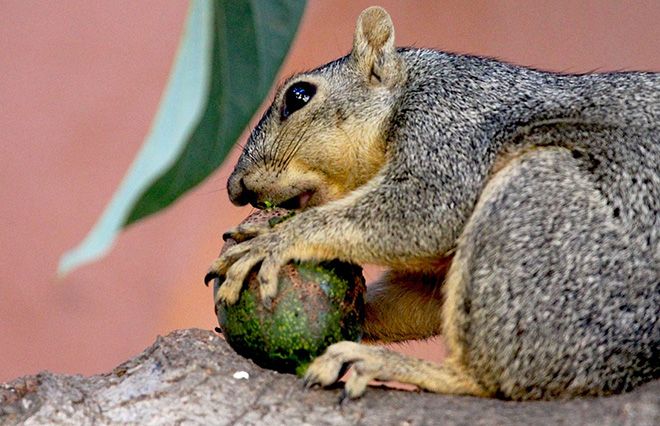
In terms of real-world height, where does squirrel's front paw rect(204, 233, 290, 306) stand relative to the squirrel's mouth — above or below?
below

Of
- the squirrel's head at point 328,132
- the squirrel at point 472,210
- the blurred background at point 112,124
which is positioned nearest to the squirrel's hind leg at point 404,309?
the squirrel at point 472,210

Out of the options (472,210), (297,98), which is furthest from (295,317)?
(297,98)

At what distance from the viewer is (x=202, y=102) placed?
542mm

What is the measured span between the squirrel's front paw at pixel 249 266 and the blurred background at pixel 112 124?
2.01m

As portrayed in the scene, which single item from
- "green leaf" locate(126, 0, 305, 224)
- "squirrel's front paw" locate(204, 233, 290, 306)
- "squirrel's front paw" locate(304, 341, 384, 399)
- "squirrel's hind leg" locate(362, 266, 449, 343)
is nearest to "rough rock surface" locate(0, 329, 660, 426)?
"squirrel's front paw" locate(304, 341, 384, 399)

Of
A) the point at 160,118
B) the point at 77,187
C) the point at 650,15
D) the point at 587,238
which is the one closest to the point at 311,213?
the point at 587,238

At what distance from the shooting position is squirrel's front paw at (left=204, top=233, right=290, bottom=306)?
1.94m

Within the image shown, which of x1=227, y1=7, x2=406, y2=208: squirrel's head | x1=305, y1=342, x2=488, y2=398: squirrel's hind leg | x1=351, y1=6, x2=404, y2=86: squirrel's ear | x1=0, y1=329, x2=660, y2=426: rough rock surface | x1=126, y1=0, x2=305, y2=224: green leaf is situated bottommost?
x1=0, y1=329, x2=660, y2=426: rough rock surface

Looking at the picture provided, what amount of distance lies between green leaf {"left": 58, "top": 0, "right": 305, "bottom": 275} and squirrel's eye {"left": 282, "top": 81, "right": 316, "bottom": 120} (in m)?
1.84

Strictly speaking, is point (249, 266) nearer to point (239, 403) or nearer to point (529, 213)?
point (239, 403)

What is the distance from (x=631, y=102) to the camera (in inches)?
86.2

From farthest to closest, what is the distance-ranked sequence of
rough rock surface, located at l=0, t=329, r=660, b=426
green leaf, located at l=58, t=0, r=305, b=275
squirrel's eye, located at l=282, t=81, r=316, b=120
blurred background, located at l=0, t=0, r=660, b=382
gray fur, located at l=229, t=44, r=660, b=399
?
blurred background, located at l=0, t=0, r=660, b=382 < squirrel's eye, located at l=282, t=81, r=316, b=120 < gray fur, located at l=229, t=44, r=660, b=399 < rough rock surface, located at l=0, t=329, r=660, b=426 < green leaf, located at l=58, t=0, r=305, b=275

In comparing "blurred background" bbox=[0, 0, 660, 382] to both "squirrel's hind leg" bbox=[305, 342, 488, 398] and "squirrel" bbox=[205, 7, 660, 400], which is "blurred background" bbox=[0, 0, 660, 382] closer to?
"squirrel" bbox=[205, 7, 660, 400]

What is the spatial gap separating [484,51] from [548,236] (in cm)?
270
